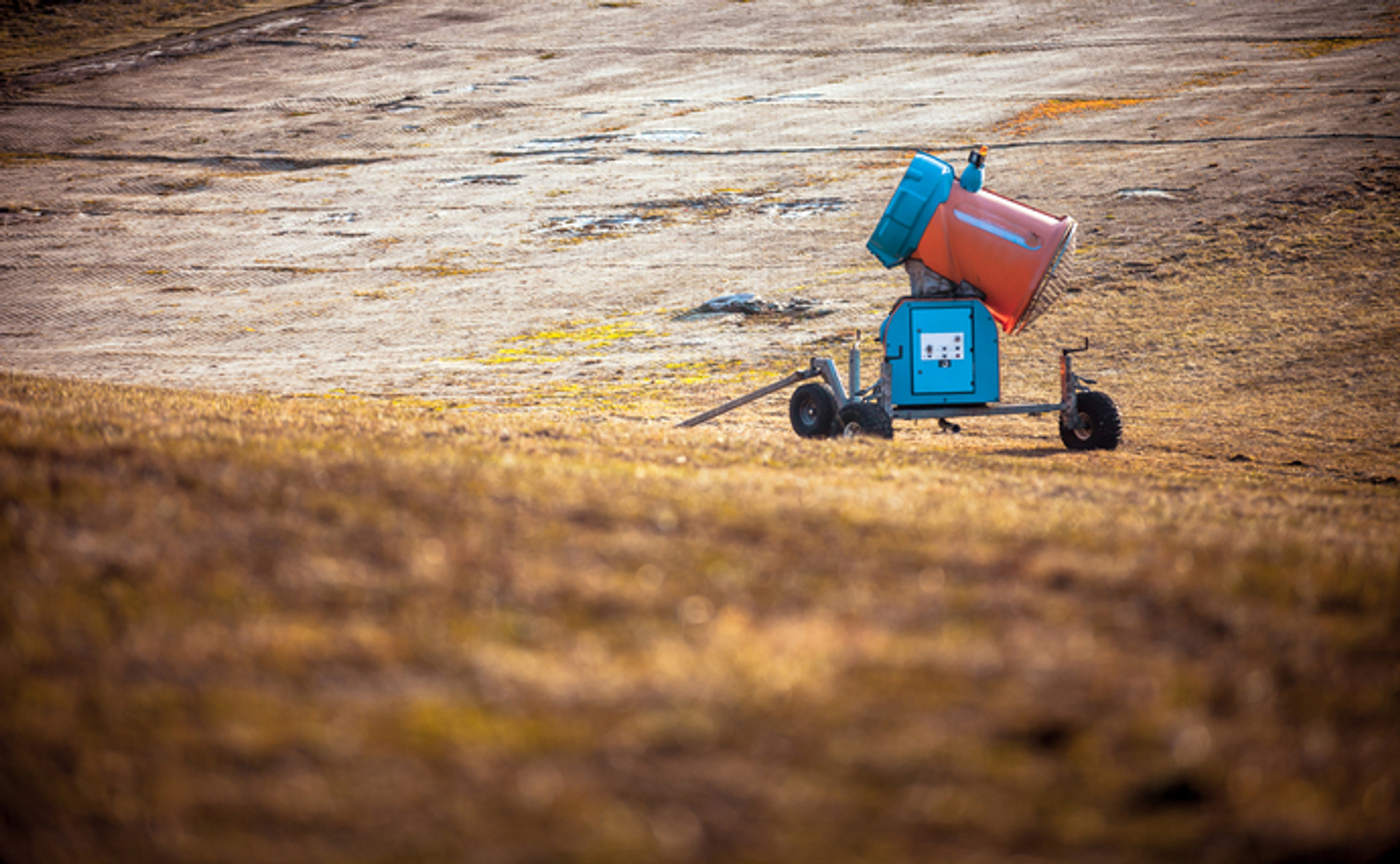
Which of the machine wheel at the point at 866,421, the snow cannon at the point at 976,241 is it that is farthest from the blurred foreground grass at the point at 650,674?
the snow cannon at the point at 976,241

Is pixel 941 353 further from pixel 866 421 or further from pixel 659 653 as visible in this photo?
pixel 659 653

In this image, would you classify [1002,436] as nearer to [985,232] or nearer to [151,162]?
[985,232]

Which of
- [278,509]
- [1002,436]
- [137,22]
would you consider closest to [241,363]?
[1002,436]

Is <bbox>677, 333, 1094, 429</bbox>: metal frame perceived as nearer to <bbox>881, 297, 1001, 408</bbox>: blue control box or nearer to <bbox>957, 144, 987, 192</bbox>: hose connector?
<bbox>881, 297, 1001, 408</bbox>: blue control box

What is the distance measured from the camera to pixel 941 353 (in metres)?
11.2

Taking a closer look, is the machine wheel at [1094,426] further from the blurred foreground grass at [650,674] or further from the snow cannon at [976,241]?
the blurred foreground grass at [650,674]

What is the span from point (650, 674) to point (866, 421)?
26.0 feet

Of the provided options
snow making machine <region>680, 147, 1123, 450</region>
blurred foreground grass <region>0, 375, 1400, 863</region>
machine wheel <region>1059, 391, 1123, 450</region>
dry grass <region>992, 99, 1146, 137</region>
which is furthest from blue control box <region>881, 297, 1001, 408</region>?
dry grass <region>992, 99, 1146, 137</region>

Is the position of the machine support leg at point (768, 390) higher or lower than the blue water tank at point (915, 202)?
lower

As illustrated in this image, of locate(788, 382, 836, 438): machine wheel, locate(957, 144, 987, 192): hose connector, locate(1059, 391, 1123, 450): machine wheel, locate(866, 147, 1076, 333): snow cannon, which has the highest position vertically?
locate(957, 144, 987, 192): hose connector

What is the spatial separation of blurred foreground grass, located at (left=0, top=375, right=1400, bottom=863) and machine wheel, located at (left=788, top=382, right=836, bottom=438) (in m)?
6.00

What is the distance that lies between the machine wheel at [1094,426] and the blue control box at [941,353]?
1235 mm

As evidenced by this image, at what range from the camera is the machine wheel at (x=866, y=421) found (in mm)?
10602

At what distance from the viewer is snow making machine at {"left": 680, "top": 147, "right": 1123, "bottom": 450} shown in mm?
11117
